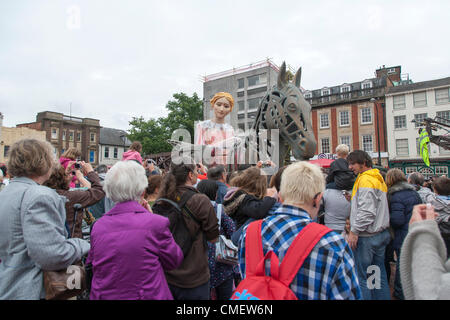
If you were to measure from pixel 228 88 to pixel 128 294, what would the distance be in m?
46.3

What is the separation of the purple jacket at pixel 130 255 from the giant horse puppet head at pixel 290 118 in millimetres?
2557

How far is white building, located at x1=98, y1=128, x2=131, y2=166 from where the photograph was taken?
51.3m

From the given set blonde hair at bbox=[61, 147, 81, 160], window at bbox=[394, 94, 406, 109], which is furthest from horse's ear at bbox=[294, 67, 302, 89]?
window at bbox=[394, 94, 406, 109]

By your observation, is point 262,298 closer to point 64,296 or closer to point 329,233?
point 329,233

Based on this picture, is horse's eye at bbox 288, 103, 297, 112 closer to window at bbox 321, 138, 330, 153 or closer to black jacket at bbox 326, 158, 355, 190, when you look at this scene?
black jacket at bbox 326, 158, 355, 190

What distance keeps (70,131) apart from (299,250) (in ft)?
174

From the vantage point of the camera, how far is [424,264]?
1.21 metres

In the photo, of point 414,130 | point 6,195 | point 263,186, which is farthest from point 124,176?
point 414,130

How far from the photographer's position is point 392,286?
199 inches

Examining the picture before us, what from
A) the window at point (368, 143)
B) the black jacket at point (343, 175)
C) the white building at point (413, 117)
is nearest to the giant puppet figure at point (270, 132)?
the black jacket at point (343, 175)

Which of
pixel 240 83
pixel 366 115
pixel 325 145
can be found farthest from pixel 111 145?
pixel 366 115

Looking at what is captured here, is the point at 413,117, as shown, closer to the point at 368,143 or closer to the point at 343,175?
the point at 368,143

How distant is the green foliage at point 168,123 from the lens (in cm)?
3422
